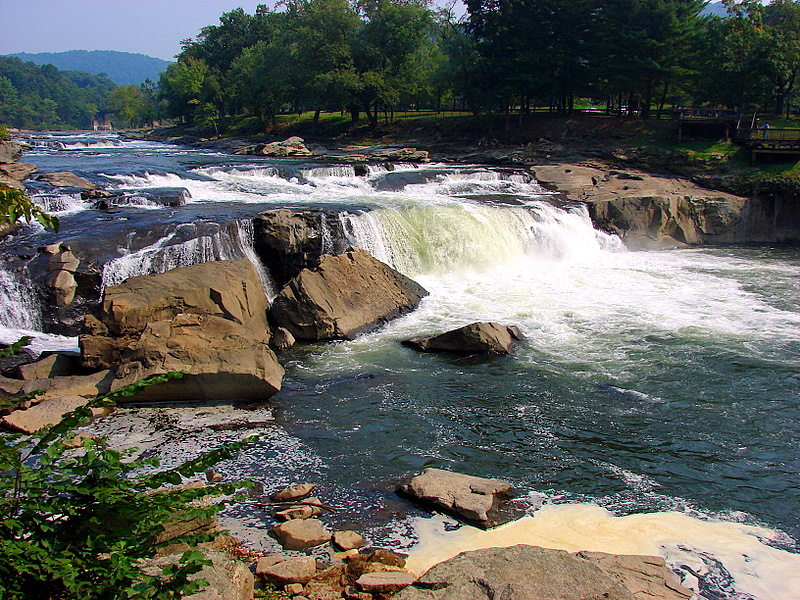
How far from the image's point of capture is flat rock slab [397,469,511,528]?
282 inches

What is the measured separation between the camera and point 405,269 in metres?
18.5

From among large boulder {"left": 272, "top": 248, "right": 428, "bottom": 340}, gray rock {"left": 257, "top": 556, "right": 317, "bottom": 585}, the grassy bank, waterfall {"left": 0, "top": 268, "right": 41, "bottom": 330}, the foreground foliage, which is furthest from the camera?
the grassy bank

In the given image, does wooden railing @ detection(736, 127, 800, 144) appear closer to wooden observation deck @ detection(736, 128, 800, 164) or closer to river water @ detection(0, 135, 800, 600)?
wooden observation deck @ detection(736, 128, 800, 164)

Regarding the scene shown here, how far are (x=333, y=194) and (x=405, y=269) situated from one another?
23.3ft

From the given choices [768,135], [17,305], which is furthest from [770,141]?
[17,305]

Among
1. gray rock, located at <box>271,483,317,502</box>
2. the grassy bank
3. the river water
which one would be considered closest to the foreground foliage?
the river water

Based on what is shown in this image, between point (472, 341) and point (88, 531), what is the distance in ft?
31.1

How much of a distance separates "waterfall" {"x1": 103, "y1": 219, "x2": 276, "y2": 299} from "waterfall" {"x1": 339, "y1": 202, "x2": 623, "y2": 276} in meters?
2.84

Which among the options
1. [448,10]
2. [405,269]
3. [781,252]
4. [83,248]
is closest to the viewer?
[83,248]

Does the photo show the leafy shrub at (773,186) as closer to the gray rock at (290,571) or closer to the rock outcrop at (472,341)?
the rock outcrop at (472,341)

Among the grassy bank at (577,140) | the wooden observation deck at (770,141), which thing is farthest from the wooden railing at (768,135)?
the grassy bank at (577,140)

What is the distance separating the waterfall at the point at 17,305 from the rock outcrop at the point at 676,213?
18.9m

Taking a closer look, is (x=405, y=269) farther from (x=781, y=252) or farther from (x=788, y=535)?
(x=781, y=252)

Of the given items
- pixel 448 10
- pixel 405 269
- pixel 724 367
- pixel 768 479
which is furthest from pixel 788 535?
pixel 448 10
